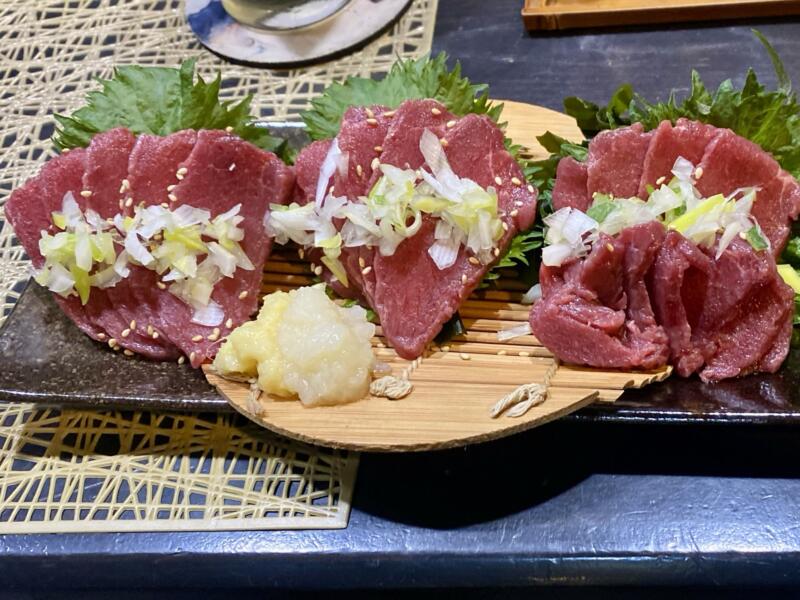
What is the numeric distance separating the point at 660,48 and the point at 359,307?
2.40m

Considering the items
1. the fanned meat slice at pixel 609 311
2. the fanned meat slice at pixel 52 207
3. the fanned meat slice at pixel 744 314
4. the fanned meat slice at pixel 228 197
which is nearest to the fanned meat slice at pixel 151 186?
the fanned meat slice at pixel 228 197

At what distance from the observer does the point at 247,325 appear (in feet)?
7.87

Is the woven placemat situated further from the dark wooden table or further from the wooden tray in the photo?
the wooden tray

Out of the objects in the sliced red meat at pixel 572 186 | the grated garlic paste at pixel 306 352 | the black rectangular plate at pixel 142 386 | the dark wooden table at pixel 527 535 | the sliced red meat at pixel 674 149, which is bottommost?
the dark wooden table at pixel 527 535

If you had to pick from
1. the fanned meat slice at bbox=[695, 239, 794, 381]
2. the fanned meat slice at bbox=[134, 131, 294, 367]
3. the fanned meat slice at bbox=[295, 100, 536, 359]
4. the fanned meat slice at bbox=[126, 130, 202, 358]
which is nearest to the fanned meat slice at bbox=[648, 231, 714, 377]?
the fanned meat slice at bbox=[695, 239, 794, 381]

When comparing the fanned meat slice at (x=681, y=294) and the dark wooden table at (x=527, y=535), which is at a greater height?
the fanned meat slice at (x=681, y=294)

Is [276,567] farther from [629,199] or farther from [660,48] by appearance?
[660,48]

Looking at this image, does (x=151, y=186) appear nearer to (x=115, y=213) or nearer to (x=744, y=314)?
(x=115, y=213)

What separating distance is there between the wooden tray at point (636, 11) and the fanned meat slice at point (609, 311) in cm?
216

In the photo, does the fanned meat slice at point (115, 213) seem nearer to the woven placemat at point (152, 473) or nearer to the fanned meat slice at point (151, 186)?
the fanned meat slice at point (151, 186)

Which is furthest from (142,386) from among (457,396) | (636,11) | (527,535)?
(636,11)

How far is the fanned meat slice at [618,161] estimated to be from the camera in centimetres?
244

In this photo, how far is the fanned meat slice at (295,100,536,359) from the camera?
243 cm

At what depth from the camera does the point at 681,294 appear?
2.31 m
